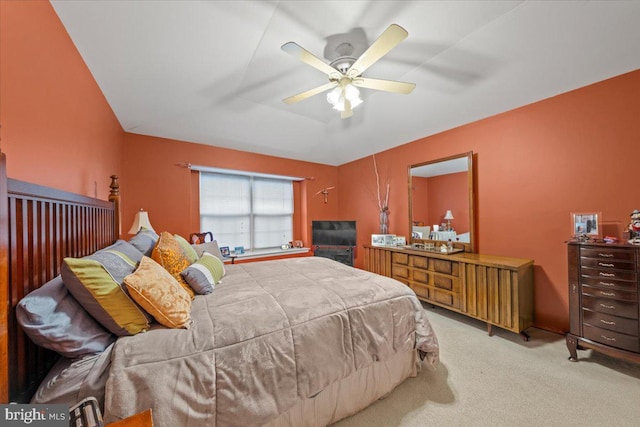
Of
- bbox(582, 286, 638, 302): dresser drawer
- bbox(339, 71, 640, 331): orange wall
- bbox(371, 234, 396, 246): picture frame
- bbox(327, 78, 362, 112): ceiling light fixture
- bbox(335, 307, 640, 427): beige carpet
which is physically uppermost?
bbox(327, 78, 362, 112): ceiling light fixture

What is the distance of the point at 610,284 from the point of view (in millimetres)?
1829

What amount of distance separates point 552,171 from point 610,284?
1.16 metres

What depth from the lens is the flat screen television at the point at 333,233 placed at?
444cm

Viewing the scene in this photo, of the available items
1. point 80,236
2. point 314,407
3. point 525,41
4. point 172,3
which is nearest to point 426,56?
point 525,41

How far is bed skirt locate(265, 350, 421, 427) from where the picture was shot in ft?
4.30

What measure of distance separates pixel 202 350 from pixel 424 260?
2.72 meters

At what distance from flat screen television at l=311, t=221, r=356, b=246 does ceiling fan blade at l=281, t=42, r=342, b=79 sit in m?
2.94

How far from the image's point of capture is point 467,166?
302cm

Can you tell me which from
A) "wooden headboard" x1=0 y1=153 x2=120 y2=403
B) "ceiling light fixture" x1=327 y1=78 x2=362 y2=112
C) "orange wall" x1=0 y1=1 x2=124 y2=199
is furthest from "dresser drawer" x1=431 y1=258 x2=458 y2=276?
"orange wall" x1=0 y1=1 x2=124 y2=199

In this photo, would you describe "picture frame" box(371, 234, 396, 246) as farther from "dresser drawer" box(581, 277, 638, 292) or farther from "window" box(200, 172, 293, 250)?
"dresser drawer" box(581, 277, 638, 292)

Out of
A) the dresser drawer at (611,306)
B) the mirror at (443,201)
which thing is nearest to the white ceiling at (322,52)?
the mirror at (443,201)

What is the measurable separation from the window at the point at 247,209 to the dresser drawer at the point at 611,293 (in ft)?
13.2

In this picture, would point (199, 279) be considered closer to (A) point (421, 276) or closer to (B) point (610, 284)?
(A) point (421, 276)

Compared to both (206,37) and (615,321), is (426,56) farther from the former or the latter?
(615,321)
